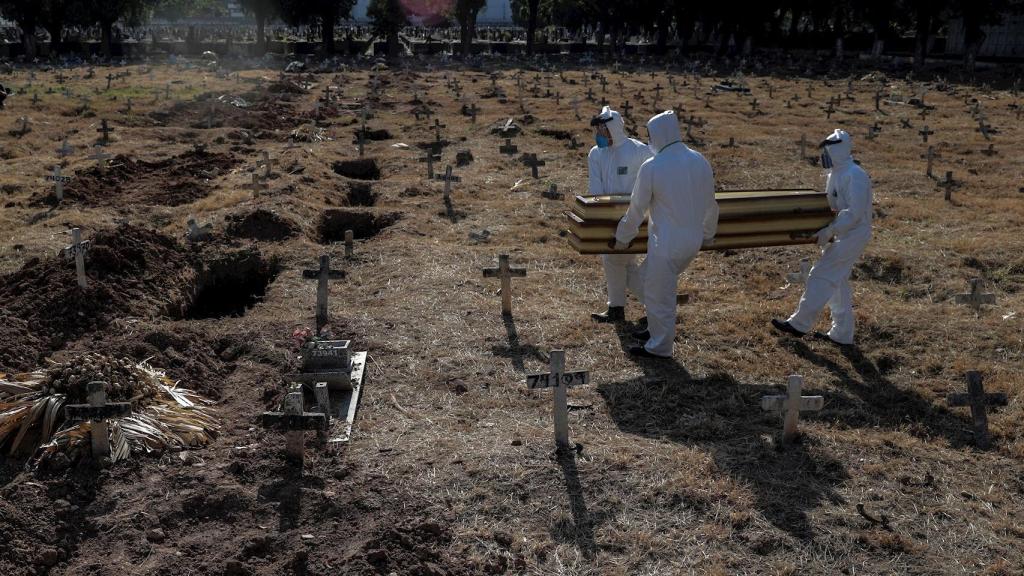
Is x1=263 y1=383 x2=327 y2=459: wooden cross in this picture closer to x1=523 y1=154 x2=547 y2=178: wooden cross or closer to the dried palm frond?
the dried palm frond

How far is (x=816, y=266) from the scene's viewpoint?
27.2 ft

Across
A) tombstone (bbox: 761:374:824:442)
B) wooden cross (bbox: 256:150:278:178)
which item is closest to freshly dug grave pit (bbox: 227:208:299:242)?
wooden cross (bbox: 256:150:278:178)

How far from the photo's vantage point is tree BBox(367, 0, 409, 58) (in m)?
52.7

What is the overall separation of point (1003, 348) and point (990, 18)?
38.2 meters

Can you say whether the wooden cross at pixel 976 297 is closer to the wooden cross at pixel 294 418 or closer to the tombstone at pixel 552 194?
the wooden cross at pixel 294 418

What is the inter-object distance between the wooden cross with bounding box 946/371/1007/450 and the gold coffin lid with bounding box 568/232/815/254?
8.09 feet

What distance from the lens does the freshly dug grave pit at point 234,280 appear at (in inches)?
421

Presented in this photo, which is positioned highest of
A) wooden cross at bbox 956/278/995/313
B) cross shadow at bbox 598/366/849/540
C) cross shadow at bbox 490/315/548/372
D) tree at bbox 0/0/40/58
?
tree at bbox 0/0/40/58

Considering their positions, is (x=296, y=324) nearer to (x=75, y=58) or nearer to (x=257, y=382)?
(x=257, y=382)

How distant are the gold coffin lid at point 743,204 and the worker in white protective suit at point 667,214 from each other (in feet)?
1.74

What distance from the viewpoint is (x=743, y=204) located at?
29.2 ft

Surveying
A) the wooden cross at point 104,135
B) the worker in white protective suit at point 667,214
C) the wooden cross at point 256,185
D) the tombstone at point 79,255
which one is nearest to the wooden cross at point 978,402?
the worker in white protective suit at point 667,214

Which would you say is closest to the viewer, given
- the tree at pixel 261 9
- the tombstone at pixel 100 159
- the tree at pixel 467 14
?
the tombstone at pixel 100 159

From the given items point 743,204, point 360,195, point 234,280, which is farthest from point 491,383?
point 360,195
